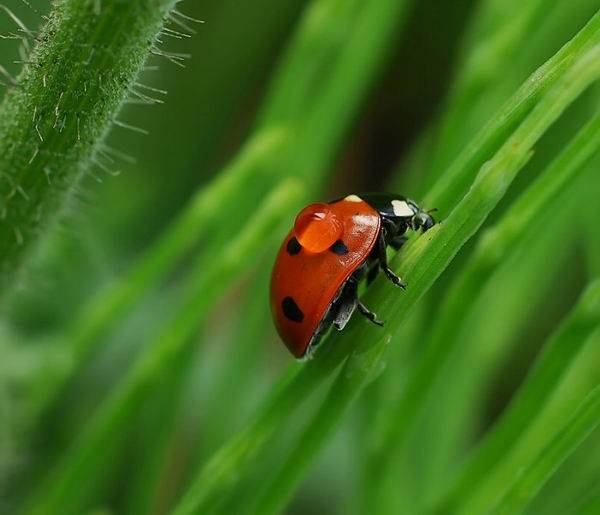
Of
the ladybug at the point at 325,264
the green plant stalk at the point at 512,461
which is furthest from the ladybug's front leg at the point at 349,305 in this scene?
the green plant stalk at the point at 512,461

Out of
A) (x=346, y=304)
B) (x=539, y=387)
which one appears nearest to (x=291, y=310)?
(x=346, y=304)

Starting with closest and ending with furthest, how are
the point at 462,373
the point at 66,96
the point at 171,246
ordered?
1. the point at 66,96
2. the point at 171,246
3. the point at 462,373

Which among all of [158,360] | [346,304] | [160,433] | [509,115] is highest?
[509,115]

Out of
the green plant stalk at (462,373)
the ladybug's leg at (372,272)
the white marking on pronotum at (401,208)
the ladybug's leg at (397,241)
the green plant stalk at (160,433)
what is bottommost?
the green plant stalk at (160,433)

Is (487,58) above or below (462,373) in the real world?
above

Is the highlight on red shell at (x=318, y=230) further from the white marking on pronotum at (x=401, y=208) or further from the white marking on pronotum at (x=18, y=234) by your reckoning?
the white marking on pronotum at (x=18, y=234)

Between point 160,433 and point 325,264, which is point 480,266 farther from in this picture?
point 160,433

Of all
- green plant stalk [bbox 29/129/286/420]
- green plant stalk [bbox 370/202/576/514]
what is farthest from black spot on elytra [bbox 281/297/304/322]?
green plant stalk [bbox 370/202/576/514]

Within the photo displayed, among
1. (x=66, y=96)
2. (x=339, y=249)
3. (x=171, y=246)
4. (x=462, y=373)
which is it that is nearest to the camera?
(x=66, y=96)
